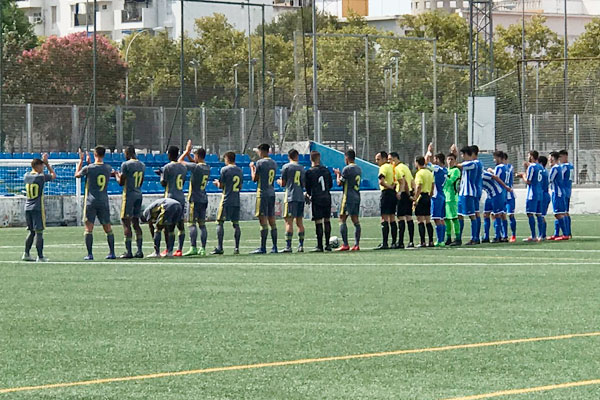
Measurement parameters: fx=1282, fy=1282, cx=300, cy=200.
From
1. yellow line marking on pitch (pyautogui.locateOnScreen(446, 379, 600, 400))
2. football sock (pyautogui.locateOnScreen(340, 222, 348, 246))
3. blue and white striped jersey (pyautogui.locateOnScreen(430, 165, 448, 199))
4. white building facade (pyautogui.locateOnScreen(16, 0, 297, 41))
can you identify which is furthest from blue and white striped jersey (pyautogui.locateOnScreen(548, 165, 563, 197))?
white building facade (pyautogui.locateOnScreen(16, 0, 297, 41))

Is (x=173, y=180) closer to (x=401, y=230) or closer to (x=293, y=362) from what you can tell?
(x=401, y=230)

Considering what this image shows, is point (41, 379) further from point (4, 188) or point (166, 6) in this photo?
point (166, 6)

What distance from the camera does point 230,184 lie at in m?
23.0

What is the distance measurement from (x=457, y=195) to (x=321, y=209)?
9.97ft

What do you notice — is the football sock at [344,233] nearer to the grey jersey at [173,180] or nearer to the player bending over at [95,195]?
the grey jersey at [173,180]

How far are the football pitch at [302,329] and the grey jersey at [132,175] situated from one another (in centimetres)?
193

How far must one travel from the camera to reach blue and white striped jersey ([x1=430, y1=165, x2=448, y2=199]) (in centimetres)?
2536

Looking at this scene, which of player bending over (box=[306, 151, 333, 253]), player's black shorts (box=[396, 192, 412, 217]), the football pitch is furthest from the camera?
player's black shorts (box=[396, 192, 412, 217])

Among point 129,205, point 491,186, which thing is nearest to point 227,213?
point 129,205

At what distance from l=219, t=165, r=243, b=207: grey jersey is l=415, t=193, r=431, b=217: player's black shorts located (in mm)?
3703

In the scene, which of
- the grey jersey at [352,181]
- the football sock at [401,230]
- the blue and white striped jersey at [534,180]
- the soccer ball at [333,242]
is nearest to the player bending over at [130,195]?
the soccer ball at [333,242]

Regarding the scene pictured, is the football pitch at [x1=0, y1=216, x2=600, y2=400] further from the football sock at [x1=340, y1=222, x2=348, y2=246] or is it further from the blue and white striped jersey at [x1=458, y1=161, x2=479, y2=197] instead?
the blue and white striped jersey at [x1=458, y1=161, x2=479, y2=197]

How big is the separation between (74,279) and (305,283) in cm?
322

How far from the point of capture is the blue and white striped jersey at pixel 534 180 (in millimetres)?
26875
